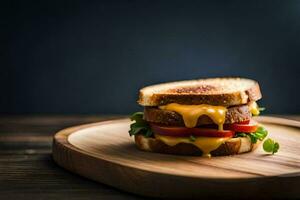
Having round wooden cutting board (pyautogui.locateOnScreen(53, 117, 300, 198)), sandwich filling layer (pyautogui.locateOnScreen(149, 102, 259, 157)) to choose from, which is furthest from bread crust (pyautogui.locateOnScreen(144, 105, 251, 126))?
round wooden cutting board (pyautogui.locateOnScreen(53, 117, 300, 198))

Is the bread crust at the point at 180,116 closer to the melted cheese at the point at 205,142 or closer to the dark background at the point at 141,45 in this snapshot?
the melted cheese at the point at 205,142

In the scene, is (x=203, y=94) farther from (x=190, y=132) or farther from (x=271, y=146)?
(x=271, y=146)

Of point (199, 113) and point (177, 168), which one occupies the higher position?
point (199, 113)

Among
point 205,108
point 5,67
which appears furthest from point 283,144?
point 5,67

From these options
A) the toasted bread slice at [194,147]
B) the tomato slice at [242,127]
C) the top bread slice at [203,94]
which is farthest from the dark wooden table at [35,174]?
the tomato slice at [242,127]

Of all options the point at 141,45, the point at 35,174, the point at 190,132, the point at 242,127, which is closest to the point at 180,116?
the point at 190,132

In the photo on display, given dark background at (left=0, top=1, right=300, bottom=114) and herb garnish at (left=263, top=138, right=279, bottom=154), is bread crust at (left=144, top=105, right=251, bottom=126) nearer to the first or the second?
herb garnish at (left=263, top=138, right=279, bottom=154)
